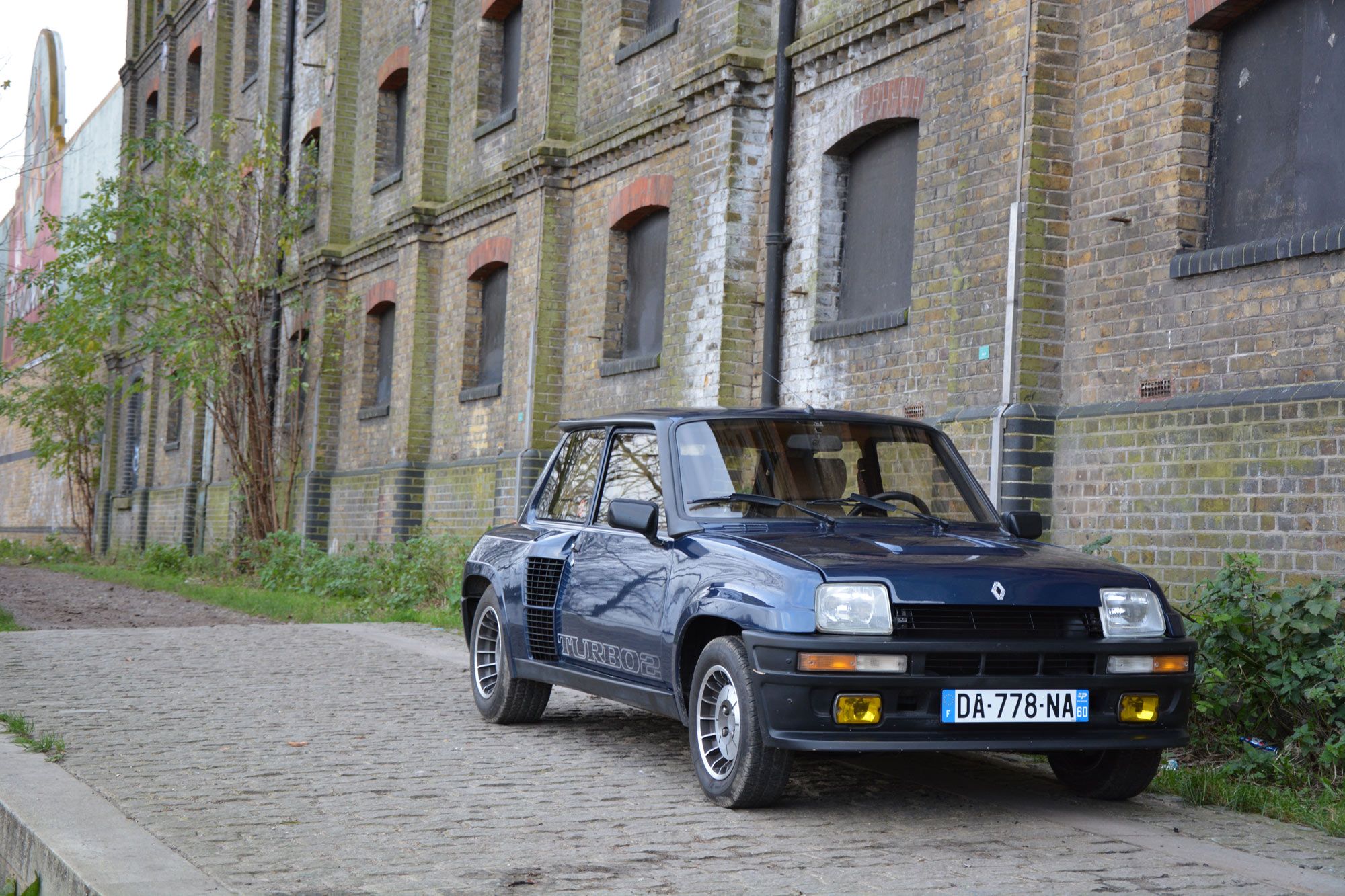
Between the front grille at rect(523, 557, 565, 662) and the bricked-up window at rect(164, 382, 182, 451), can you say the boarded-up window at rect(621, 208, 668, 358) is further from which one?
the bricked-up window at rect(164, 382, 182, 451)

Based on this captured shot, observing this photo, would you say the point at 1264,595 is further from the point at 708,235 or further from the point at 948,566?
the point at 708,235

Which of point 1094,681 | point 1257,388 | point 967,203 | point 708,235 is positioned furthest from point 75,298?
point 1094,681

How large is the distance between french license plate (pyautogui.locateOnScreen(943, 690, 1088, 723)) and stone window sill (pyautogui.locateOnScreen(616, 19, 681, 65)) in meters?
10.9

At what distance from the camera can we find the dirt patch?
15523mm

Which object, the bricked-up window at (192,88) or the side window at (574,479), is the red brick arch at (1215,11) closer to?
the side window at (574,479)

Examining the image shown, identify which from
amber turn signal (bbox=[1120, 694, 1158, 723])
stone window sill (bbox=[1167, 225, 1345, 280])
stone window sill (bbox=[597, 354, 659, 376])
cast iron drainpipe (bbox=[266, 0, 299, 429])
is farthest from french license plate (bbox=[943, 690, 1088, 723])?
cast iron drainpipe (bbox=[266, 0, 299, 429])

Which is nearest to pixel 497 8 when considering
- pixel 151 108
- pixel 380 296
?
pixel 380 296

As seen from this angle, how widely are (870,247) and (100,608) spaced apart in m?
10.7

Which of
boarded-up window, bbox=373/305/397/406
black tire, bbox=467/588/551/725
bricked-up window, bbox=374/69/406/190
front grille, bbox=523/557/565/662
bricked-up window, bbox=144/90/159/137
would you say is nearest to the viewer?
front grille, bbox=523/557/565/662

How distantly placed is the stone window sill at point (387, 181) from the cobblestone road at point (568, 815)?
1354 centimetres

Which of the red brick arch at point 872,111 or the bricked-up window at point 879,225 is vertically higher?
the red brick arch at point 872,111

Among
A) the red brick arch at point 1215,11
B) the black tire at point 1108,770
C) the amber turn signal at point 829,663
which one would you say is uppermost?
the red brick arch at point 1215,11

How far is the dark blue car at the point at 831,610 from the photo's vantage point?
535cm

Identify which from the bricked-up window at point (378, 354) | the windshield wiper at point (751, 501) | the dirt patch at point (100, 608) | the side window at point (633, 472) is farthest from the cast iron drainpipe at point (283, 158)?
the windshield wiper at point (751, 501)
